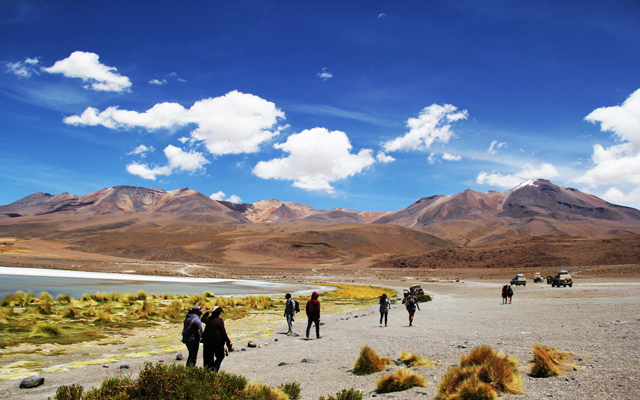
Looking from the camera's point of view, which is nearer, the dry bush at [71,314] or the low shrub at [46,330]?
the low shrub at [46,330]

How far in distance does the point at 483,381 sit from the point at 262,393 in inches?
160

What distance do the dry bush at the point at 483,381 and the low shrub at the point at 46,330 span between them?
49.0 feet

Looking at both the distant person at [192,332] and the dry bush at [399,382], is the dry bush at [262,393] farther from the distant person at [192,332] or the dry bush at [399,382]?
the distant person at [192,332]

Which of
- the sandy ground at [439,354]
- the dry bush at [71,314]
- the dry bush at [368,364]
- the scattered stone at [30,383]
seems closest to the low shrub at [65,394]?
the sandy ground at [439,354]

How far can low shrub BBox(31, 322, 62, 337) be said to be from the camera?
1518 centimetres

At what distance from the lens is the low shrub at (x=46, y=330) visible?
15180 millimetres

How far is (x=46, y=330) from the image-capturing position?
1545cm

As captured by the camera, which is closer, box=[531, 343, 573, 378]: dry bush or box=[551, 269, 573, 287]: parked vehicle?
box=[531, 343, 573, 378]: dry bush

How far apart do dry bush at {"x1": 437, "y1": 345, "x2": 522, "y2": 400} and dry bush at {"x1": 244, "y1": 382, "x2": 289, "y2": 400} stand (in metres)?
2.88

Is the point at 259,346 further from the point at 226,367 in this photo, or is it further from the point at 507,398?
the point at 507,398

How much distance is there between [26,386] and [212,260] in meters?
128

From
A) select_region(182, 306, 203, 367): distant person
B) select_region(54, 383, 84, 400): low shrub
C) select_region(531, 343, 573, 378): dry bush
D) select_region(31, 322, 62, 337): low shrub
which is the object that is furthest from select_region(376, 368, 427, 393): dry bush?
select_region(31, 322, 62, 337): low shrub

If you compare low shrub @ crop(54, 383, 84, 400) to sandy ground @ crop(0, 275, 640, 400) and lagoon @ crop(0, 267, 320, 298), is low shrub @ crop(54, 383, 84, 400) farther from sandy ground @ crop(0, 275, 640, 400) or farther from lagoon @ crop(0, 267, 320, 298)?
lagoon @ crop(0, 267, 320, 298)

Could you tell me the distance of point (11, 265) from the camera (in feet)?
251
